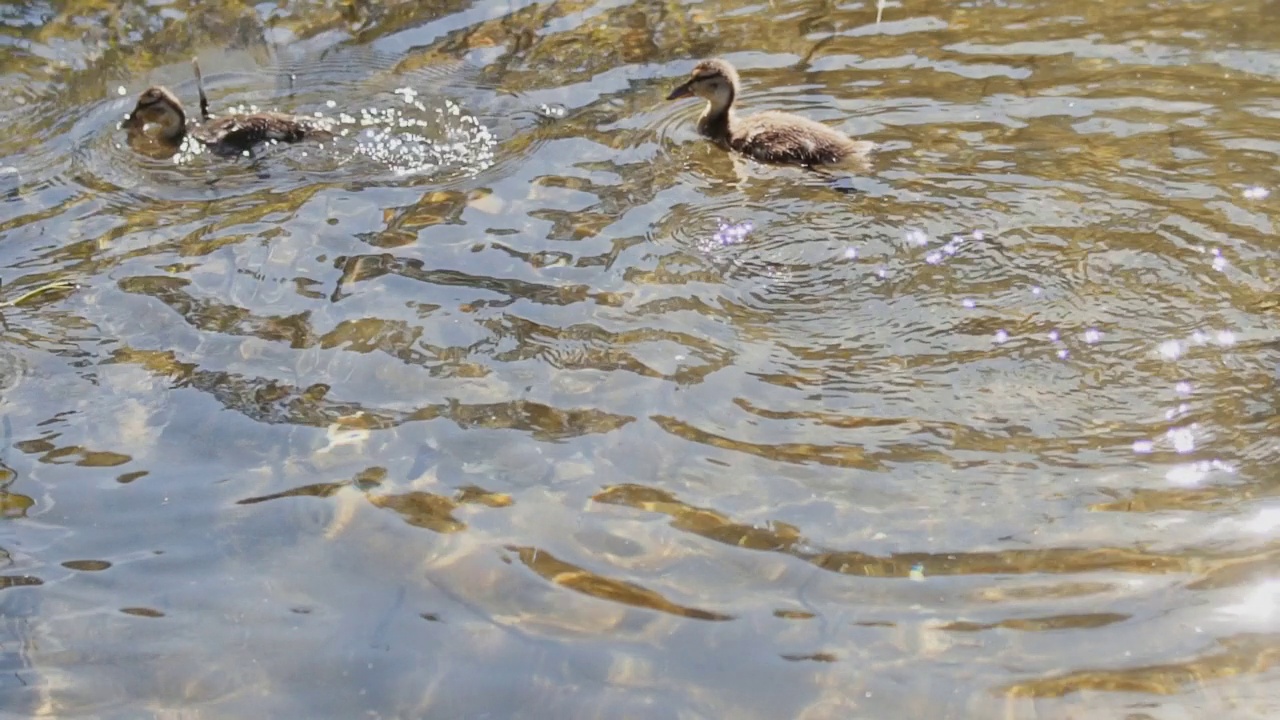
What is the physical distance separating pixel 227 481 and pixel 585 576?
143cm

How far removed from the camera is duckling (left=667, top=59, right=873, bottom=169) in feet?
22.4

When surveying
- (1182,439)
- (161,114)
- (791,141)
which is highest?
(161,114)

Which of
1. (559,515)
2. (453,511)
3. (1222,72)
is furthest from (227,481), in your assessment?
(1222,72)

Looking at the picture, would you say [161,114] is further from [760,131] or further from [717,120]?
[760,131]

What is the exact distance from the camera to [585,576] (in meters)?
4.43

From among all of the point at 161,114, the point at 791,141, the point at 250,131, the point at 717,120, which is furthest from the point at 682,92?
the point at 161,114

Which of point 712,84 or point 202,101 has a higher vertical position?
point 202,101

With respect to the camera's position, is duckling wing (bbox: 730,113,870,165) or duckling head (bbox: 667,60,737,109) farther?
duckling head (bbox: 667,60,737,109)

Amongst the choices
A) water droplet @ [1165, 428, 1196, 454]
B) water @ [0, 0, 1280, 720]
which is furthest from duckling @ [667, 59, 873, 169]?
water droplet @ [1165, 428, 1196, 454]

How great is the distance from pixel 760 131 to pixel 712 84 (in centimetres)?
54

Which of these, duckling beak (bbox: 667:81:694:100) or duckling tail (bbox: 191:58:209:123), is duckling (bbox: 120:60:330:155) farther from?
duckling beak (bbox: 667:81:694:100)

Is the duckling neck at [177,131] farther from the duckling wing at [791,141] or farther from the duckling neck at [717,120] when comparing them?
the duckling wing at [791,141]

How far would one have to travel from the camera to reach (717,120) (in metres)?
7.45

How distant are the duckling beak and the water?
179mm
